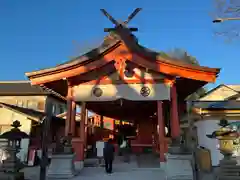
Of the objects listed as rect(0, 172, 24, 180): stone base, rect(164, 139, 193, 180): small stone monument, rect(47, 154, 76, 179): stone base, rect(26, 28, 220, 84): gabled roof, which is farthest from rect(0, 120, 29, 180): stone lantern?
rect(164, 139, 193, 180): small stone monument

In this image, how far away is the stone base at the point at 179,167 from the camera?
807cm

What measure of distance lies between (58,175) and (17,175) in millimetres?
1662

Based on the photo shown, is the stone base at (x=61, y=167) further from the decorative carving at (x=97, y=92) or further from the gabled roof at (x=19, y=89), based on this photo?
the gabled roof at (x=19, y=89)

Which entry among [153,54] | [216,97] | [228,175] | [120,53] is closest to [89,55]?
[120,53]

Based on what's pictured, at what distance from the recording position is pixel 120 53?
34.8 ft

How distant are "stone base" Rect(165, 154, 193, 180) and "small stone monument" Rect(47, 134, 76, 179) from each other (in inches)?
162

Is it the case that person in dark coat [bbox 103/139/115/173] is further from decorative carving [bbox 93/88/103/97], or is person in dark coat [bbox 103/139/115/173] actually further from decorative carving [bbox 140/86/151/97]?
decorative carving [bbox 140/86/151/97]

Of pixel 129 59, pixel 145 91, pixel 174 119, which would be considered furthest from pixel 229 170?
pixel 129 59

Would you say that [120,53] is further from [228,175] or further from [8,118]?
[8,118]

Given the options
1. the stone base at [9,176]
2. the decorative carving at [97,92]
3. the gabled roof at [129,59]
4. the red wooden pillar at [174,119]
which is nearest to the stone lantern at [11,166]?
the stone base at [9,176]

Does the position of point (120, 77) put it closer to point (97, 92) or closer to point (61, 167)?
point (97, 92)

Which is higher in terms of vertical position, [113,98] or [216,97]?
[216,97]

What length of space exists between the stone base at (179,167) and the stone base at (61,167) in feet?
13.5

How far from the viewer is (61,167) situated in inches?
344
